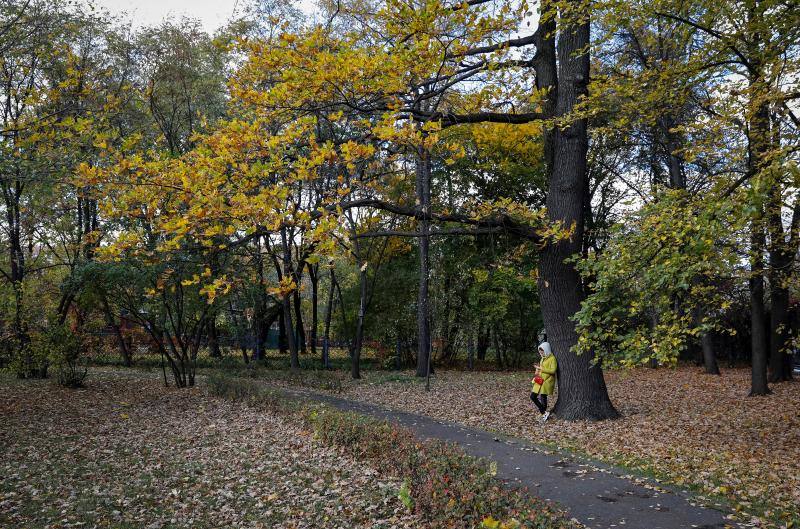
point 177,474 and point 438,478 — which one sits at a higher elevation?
point 438,478

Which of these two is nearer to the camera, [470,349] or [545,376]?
[545,376]

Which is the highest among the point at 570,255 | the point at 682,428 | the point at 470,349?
the point at 570,255

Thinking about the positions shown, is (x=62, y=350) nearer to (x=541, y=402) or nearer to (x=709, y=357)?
(x=541, y=402)

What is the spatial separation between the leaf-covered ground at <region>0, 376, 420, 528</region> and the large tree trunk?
460 centimetres

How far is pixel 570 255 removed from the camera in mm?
9664

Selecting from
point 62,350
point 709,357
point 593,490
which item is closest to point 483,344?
point 709,357

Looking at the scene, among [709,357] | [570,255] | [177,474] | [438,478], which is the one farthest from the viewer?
[709,357]

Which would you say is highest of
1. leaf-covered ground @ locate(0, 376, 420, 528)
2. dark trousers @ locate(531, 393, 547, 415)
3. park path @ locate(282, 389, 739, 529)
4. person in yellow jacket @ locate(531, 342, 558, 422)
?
person in yellow jacket @ locate(531, 342, 558, 422)

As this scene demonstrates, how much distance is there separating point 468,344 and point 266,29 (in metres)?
14.9

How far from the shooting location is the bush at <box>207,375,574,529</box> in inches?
171

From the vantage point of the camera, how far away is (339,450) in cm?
755

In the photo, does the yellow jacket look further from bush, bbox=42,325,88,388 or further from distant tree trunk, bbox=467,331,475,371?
distant tree trunk, bbox=467,331,475,371

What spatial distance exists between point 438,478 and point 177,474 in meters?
4.02

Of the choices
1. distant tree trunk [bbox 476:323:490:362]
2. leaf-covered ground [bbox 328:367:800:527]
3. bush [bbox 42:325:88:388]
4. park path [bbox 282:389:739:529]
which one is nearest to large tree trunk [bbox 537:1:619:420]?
leaf-covered ground [bbox 328:367:800:527]
